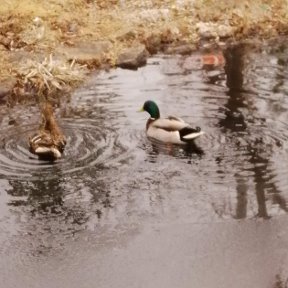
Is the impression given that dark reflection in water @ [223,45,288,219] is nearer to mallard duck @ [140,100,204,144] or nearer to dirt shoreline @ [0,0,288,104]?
mallard duck @ [140,100,204,144]

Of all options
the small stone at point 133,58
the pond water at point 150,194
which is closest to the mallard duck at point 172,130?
the pond water at point 150,194

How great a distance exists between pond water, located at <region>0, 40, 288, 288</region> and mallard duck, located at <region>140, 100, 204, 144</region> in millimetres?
151

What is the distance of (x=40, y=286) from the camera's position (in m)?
7.06

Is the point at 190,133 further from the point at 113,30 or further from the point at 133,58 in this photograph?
the point at 113,30

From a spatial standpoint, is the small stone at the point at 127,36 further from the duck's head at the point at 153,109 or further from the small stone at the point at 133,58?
the duck's head at the point at 153,109

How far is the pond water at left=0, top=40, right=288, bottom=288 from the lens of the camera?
7309mm

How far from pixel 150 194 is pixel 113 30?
7718 millimetres

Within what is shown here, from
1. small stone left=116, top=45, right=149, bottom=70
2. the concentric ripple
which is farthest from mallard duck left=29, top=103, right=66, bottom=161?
small stone left=116, top=45, right=149, bottom=70

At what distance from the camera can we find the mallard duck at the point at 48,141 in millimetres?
9668

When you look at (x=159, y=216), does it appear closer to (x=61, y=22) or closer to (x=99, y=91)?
(x=99, y=91)

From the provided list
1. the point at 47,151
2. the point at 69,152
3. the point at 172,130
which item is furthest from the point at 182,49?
the point at 47,151

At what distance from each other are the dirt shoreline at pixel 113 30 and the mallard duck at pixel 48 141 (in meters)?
2.87

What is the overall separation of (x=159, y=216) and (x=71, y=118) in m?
3.74

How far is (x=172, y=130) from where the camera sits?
10305 millimetres
